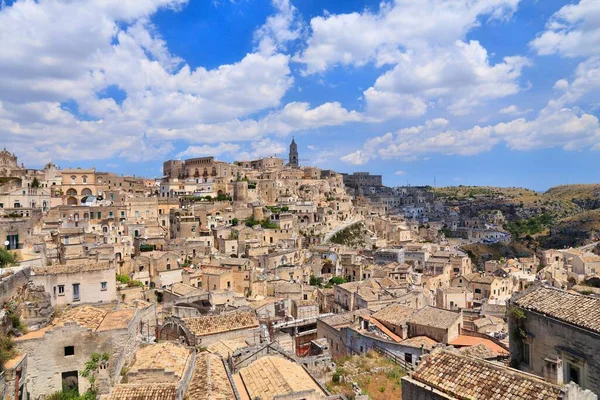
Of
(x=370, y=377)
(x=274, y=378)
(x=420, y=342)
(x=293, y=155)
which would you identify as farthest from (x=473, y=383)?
(x=293, y=155)

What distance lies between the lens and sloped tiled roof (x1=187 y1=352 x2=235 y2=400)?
12516 millimetres

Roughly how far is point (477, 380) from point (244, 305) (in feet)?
67.5

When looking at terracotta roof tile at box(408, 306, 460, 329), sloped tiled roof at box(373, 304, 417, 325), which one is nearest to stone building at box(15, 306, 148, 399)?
sloped tiled roof at box(373, 304, 417, 325)

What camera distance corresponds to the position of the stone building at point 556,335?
10.8 metres

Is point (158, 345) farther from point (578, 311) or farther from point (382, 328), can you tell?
point (578, 311)

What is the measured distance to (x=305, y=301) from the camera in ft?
112

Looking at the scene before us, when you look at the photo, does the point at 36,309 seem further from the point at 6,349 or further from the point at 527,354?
the point at 527,354

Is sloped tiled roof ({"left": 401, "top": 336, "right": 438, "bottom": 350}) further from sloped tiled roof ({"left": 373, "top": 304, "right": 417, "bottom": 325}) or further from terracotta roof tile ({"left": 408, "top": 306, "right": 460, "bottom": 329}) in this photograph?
sloped tiled roof ({"left": 373, "top": 304, "right": 417, "bottom": 325})

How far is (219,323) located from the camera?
20609 mm

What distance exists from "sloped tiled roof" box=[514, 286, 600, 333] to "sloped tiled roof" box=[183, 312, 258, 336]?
39.9 ft

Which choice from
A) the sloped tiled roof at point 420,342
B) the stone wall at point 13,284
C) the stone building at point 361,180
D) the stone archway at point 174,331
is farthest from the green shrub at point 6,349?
A: the stone building at point 361,180

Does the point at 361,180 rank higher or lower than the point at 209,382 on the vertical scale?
higher

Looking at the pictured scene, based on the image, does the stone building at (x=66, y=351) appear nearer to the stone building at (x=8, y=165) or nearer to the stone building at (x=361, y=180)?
the stone building at (x=8, y=165)

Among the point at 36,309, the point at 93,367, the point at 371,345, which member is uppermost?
the point at 36,309
